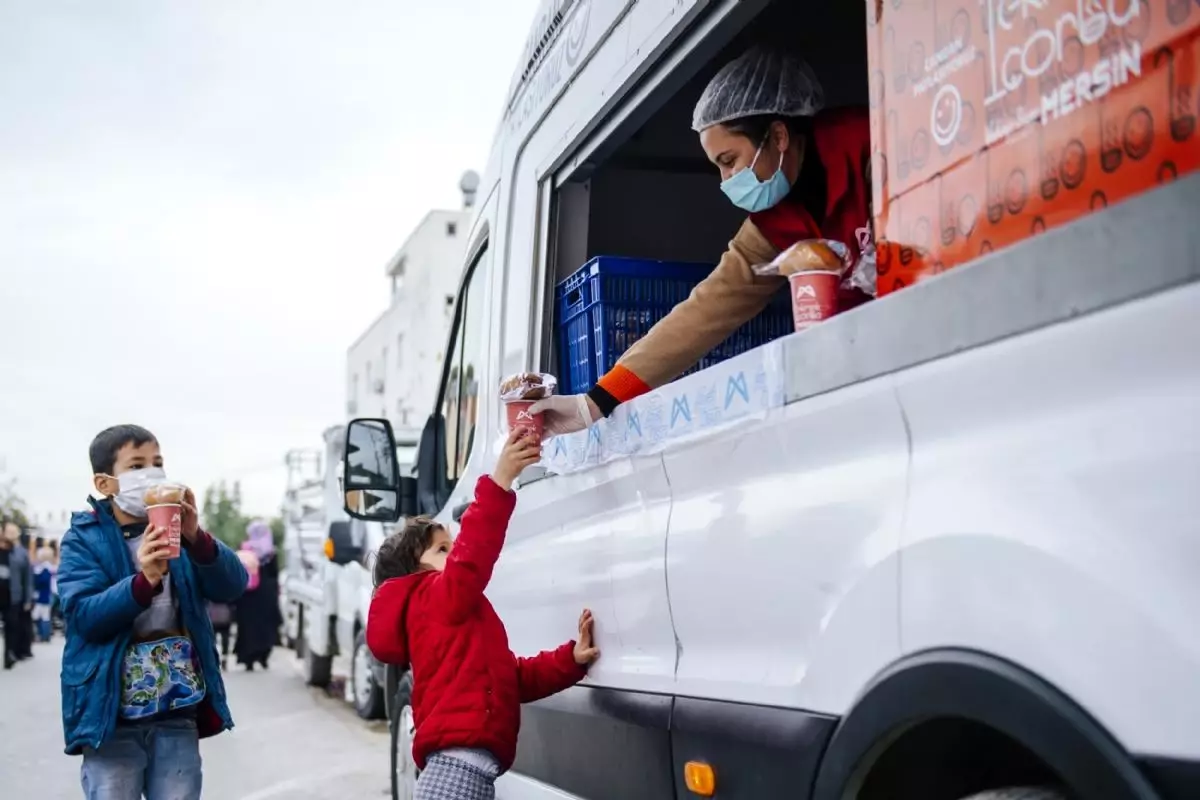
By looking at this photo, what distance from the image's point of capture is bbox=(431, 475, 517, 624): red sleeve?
3258 millimetres

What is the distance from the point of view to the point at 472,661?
11.0 ft

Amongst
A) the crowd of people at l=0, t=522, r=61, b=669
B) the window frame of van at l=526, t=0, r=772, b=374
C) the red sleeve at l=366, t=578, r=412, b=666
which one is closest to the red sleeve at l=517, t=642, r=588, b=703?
the red sleeve at l=366, t=578, r=412, b=666

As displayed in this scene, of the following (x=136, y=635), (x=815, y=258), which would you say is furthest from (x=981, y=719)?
(x=136, y=635)

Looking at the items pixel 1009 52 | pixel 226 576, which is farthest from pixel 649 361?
pixel 226 576

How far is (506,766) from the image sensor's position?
11.3ft

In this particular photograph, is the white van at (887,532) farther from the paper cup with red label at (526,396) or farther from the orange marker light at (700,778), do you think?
the paper cup with red label at (526,396)

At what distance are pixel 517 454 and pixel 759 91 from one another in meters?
1.05

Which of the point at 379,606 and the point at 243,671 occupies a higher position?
the point at 379,606

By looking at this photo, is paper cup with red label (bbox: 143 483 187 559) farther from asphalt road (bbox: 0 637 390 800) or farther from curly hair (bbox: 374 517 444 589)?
asphalt road (bbox: 0 637 390 800)

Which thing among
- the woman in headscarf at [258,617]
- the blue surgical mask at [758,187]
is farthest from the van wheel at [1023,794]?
the woman in headscarf at [258,617]

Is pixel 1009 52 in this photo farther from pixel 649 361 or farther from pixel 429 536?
pixel 429 536

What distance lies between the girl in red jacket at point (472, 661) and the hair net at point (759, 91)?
36.9 inches

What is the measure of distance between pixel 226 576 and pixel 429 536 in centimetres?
70

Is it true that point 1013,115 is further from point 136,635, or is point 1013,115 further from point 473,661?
point 136,635
